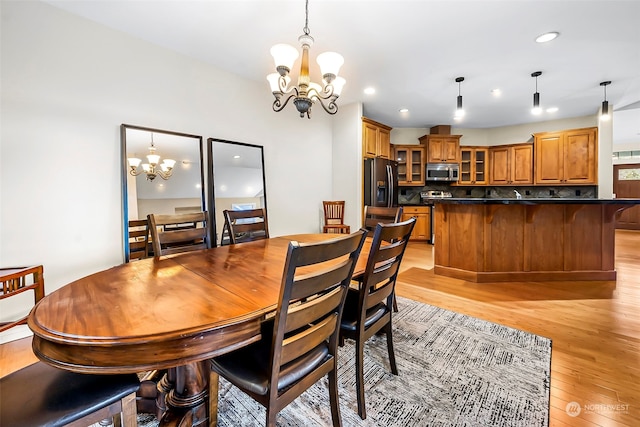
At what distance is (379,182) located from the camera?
4.83 m

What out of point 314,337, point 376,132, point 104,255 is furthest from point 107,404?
point 376,132

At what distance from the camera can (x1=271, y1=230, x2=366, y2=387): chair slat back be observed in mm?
874

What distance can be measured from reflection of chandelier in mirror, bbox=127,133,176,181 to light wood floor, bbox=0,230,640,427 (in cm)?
164

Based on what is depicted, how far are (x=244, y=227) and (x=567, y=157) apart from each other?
648 centimetres

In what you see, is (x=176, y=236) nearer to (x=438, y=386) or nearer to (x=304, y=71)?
(x=304, y=71)

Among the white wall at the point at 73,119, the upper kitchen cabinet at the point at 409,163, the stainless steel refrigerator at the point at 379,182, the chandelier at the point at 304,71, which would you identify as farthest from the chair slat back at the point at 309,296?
the upper kitchen cabinet at the point at 409,163

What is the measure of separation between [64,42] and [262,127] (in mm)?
2053

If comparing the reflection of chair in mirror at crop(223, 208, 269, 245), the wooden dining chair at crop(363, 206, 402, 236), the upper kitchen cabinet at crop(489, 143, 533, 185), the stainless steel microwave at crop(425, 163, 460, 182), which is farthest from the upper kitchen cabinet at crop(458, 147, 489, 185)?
the reflection of chair in mirror at crop(223, 208, 269, 245)

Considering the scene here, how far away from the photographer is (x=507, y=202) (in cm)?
305

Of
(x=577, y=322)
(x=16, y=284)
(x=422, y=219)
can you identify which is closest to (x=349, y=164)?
(x=422, y=219)

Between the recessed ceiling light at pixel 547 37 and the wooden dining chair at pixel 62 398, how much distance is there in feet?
13.4

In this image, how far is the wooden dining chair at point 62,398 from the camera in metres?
0.79

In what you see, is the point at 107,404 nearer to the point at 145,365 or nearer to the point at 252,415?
the point at 145,365

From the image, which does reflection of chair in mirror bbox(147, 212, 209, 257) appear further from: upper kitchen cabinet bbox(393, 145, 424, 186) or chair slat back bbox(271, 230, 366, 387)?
upper kitchen cabinet bbox(393, 145, 424, 186)
